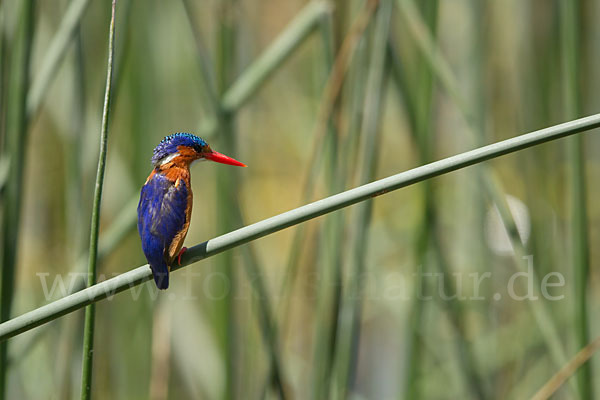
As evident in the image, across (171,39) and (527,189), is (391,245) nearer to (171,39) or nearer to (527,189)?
(527,189)

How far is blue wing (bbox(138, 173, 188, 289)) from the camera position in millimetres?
802

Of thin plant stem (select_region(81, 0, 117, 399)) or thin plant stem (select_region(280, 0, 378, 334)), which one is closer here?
thin plant stem (select_region(81, 0, 117, 399))

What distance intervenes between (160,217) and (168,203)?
24 millimetres

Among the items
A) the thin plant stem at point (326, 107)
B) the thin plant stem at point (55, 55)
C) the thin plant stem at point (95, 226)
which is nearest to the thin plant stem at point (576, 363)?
the thin plant stem at point (326, 107)

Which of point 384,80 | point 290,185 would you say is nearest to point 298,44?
point 384,80

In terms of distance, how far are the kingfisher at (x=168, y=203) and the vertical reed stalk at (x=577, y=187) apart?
52 cm

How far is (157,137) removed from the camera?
4.98 feet

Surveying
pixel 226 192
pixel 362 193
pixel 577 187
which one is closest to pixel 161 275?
pixel 362 193

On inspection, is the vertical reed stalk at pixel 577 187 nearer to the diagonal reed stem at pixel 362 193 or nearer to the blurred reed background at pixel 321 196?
the blurred reed background at pixel 321 196

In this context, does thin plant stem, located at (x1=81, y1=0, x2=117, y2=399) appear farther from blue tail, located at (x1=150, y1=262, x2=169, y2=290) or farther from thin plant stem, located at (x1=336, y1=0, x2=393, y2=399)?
thin plant stem, located at (x1=336, y1=0, x2=393, y2=399)

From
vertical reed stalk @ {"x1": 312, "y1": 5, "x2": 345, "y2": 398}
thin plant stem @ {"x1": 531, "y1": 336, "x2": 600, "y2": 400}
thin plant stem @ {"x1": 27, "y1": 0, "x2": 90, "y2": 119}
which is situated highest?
thin plant stem @ {"x1": 27, "y1": 0, "x2": 90, "y2": 119}

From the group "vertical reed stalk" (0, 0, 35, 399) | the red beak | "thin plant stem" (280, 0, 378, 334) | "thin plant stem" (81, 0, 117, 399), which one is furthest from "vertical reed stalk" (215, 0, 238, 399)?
"thin plant stem" (81, 0, 117, 399)

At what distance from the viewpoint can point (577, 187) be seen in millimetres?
1004

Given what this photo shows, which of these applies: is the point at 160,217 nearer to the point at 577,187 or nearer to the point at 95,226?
the point at 95,226
